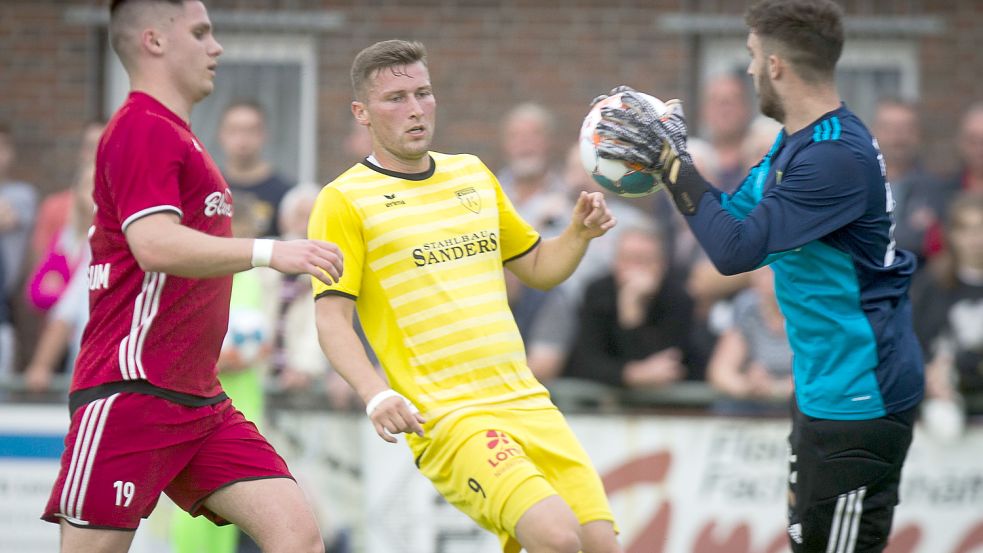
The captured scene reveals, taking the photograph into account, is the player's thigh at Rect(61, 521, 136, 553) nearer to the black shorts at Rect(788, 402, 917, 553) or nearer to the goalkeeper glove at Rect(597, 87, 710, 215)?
the goalkeeper glove at Rect(597, 87, 710, 215)

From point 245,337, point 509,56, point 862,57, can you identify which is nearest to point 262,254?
point 245,337

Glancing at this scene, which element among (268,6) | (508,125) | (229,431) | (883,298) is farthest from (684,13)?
(229,431)

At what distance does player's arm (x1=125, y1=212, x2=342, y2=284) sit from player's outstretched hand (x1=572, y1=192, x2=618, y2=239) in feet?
3.68

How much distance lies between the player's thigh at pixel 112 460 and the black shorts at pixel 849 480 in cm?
225

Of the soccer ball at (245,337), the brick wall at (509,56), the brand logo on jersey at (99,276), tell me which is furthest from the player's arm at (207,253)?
the brick wall at (509,56)

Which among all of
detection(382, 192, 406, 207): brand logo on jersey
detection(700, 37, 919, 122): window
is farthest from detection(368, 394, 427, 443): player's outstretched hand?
detection(700, 37, 919, 122): window

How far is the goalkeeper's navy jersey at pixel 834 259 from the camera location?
15.7ft

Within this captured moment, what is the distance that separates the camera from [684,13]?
33.5 ft

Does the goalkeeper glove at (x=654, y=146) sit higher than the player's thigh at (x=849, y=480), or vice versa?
the goalkeeper glove at (x=654, y=146)

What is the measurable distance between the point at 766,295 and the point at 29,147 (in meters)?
5.57

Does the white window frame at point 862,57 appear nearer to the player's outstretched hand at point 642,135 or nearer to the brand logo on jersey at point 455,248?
the player's outstretched hand at point 642,135

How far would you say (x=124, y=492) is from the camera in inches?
A: 182

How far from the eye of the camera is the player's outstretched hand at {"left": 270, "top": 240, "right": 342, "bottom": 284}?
435 centimetres

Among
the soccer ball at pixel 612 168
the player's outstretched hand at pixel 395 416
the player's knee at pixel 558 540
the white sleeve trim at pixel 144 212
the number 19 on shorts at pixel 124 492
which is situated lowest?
the player's knee at pixel 558 540
